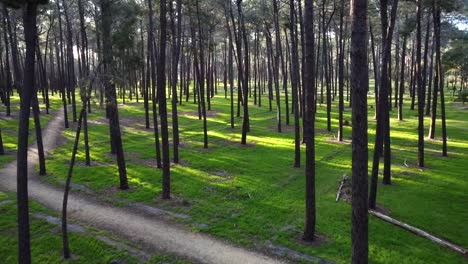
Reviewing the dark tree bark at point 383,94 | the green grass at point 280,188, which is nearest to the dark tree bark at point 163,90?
the green grass at point 280,188

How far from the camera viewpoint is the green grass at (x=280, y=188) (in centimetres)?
1472

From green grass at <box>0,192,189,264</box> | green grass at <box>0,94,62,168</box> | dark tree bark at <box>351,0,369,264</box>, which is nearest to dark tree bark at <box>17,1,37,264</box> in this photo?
green grass at <box>0,192,189,264</box>

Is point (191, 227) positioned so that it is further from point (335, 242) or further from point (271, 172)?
point (271, 172)

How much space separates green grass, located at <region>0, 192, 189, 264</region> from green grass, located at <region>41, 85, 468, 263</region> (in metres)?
3.27

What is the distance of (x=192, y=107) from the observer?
52.5 meters

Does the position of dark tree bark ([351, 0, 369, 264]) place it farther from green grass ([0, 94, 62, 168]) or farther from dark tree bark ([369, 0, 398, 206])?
green grass ([0, 94, 62, 168])

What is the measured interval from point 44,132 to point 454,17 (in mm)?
39665

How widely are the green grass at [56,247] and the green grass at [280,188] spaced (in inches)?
129

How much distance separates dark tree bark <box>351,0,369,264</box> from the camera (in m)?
8.17

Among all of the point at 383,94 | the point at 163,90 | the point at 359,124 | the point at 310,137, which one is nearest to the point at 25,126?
the point at 163,90

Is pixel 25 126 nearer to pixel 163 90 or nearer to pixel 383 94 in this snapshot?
pixel 163 90

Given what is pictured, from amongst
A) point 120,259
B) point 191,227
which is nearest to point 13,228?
point 120,259

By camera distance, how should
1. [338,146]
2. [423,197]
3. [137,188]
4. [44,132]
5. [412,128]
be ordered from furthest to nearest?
[412,128]
[44,132]
[338,146]
[137,188]
[423,197]

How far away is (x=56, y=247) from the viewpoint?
566 inches
